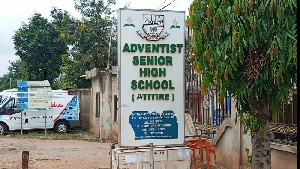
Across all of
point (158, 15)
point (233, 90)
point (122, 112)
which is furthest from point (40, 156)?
point (233, 90)

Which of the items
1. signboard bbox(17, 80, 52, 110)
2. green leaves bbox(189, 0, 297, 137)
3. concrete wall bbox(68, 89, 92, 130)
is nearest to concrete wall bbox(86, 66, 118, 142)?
signboard bbox(17, 80, 52, 110)

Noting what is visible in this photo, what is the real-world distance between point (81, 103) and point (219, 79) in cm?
1654

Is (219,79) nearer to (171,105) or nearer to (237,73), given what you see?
(237,73)

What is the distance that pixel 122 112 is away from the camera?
6016 millimetres

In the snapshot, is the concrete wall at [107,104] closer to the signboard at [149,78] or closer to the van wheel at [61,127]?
the van wheel at [61,127]

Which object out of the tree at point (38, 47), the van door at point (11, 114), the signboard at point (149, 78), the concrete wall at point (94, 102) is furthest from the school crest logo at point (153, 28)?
the tree at point (38, 47)

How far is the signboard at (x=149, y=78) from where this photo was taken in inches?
237

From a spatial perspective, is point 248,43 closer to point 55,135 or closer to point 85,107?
point 55,135

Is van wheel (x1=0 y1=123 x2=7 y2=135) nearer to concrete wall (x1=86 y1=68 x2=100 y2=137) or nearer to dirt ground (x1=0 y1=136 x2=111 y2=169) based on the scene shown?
dirt ground (x1=0 y1=136 x2=111 y2=169)

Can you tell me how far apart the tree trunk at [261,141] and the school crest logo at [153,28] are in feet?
7.71

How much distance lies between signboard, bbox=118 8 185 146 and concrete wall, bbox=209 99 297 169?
178 centimetres

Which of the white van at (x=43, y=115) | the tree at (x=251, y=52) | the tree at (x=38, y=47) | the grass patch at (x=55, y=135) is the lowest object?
the grass patch at (x=55, y=135)

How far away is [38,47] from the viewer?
24031 millimetres

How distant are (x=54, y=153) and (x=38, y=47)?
13.0 meters
